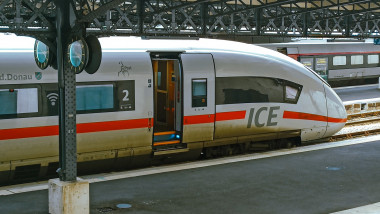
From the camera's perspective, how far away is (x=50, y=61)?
30.9 ft

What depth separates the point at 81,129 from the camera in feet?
40.8

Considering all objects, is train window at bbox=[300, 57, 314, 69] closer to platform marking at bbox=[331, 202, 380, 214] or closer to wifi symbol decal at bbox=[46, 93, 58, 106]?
wifi symbol decal at bbox=[46, 93, 58, 106]

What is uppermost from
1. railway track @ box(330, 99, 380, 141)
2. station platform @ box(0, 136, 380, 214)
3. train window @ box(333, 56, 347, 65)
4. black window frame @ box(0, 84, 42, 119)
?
train window @ box(333, 56, 347, 65)

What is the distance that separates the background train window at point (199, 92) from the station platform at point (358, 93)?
18236mm

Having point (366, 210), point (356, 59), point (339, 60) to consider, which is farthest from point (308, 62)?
point (366, 210)

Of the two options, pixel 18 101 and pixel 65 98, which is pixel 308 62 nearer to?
pixel 18 101

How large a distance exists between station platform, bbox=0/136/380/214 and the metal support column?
105cm

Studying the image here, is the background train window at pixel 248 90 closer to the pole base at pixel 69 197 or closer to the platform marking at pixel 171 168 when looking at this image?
the platform marking at pixel 171 168

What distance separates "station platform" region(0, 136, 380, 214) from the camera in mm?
10188

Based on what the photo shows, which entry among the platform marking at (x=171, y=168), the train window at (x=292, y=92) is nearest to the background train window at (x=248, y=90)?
the train window at (x=292, y=92)

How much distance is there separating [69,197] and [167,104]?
21.3ft

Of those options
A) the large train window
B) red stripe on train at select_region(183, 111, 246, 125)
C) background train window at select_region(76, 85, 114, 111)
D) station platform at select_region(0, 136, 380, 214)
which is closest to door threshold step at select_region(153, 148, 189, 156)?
station platform at select_region(0, 136, 380, 214)

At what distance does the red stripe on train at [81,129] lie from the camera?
11.6 m

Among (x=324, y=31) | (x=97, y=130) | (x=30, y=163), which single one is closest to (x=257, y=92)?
(x=97, y=130)
